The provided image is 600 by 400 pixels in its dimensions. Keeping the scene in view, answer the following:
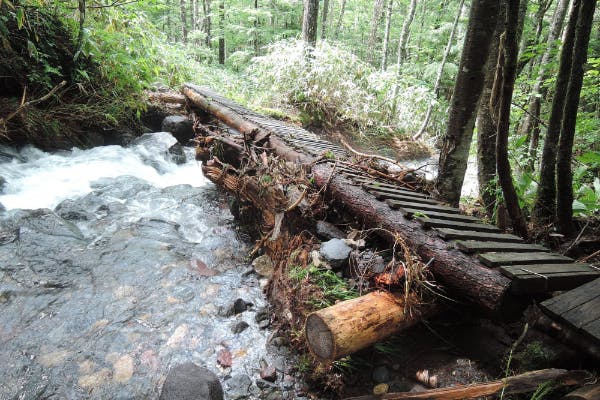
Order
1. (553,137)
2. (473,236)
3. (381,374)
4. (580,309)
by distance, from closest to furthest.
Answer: (580,309) → (381,374) → (473,236) → (553,137)

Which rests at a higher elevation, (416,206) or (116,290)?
(416,206)

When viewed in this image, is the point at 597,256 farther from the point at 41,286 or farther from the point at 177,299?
the point at 41,286

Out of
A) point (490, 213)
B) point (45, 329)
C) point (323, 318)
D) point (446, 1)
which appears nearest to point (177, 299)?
point (45, 329)

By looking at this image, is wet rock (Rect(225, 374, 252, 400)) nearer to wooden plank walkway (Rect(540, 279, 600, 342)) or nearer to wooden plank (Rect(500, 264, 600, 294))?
wooden plank (Rect(500, 264, 600, 294))

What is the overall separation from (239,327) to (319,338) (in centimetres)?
120

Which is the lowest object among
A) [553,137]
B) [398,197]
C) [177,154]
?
[177,154]

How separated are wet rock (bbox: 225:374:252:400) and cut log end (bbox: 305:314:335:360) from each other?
27.6 inches

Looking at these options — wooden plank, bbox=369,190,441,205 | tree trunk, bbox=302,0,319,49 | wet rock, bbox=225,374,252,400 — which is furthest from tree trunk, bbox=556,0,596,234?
tree trunk, bbox=302,0,319,49

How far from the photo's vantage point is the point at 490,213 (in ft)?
15.8

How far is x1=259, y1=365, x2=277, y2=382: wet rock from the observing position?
249 cm

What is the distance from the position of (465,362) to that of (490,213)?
3.18 m

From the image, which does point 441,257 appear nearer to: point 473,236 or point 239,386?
point 473,236

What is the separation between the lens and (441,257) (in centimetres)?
248

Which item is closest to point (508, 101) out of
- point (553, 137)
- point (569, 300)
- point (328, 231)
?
point (553, 137)
